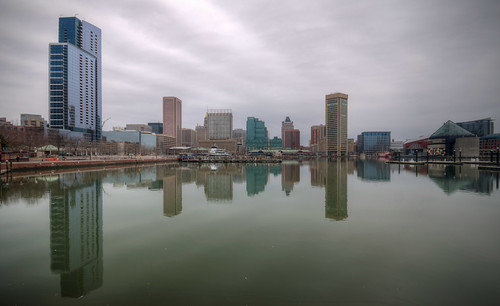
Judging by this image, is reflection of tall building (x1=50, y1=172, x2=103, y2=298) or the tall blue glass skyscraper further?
the tall blue glass skyscraper

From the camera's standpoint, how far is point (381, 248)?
9555 millimetres

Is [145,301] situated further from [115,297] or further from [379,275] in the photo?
[379,275]

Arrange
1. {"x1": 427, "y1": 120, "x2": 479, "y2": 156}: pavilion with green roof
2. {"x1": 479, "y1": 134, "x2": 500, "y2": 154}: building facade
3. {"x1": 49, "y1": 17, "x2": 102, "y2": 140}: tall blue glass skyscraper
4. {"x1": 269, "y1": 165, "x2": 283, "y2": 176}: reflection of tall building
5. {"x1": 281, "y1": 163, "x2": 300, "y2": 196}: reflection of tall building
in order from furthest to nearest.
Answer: {"x1": 479, "y1": 134, "x2": 500, "y2": 154}: building facade, {"x1": 49, "y1": 17, "x2": 102, "y2": 140}: tall blue glass skyscraper, {"x1": 427, "y1": 120, "x2": 479, "y2": 156}: pavilion with green roof, {"x1": 269, "y1": 165, "x2": 283, "y2": 176}: reflection of tall building, {"x1": 281, "y1": 163, "x2": 300, "y2": 196}: reflection of tall building

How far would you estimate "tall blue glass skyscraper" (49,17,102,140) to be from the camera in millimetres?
105062

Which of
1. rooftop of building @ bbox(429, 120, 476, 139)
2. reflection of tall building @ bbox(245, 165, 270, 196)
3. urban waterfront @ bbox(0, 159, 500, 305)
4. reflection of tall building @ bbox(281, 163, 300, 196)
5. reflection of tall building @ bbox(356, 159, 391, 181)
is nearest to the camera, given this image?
urban waterfront @ bbox(0, 159, 500, 305)

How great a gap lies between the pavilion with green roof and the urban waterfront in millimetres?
105243

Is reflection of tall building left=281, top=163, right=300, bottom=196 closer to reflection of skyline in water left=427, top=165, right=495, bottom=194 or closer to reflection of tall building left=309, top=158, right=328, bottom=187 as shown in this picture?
reflection of tall building left=309, top=158, right=328, bottom=187

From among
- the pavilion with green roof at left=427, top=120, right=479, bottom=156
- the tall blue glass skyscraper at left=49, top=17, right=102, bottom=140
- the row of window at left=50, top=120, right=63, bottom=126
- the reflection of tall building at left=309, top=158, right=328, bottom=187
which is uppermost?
the tall blue glass skyscraper at left=49, top=17, right=102, bottom=140

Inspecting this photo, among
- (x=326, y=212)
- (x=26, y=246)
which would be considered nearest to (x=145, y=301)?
(x=26, y=246)

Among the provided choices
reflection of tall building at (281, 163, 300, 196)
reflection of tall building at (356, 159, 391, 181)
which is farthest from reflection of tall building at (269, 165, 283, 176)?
reflection of tall building at (356, 159, 391, 181)

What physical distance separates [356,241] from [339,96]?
669 ft

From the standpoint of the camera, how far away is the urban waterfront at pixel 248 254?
6441mm

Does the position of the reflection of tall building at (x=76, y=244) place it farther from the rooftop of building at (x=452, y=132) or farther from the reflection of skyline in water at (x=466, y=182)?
the rooftop of building at (x=452, y=132)

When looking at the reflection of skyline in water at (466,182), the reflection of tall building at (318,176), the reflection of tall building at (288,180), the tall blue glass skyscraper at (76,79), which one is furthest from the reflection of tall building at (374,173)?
the tall blue glass skyscraper at (76,79)
